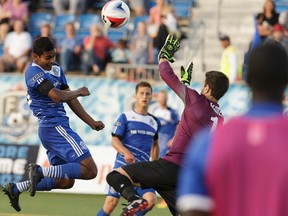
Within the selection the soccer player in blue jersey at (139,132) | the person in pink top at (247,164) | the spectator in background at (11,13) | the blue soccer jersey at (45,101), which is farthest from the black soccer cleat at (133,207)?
the spectator in background at (11,13)

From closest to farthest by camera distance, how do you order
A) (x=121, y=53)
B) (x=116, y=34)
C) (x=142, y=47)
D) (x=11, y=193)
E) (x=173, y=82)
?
(x=173, y=82) → (x=11, y=193) → (x=142, y=47) → (x=121, y=53) → (x=116, y=34)

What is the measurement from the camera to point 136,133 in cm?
1127

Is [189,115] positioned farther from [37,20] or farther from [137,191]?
[37,20]

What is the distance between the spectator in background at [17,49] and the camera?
1958 centimetres

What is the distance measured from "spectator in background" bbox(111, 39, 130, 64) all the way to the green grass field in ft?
13.7

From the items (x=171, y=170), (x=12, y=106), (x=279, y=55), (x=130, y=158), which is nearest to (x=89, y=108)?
(x=12, y=106)

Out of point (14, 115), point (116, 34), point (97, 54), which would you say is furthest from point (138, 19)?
point (14, 115)

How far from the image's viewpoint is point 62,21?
21.8 meters

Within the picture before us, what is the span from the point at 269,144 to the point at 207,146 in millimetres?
235

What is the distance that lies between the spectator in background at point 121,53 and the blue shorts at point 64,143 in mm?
9520

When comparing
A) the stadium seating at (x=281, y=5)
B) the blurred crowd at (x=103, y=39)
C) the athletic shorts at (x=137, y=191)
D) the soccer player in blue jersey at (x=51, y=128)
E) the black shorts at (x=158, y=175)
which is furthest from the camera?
the stadium seating at (x=281, y=5)

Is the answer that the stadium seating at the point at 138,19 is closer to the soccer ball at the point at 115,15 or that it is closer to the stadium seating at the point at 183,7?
the stadium seating at the point at 183,7

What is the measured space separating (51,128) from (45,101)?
310mm

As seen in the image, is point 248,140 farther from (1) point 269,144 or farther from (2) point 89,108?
(2) point 89,108
